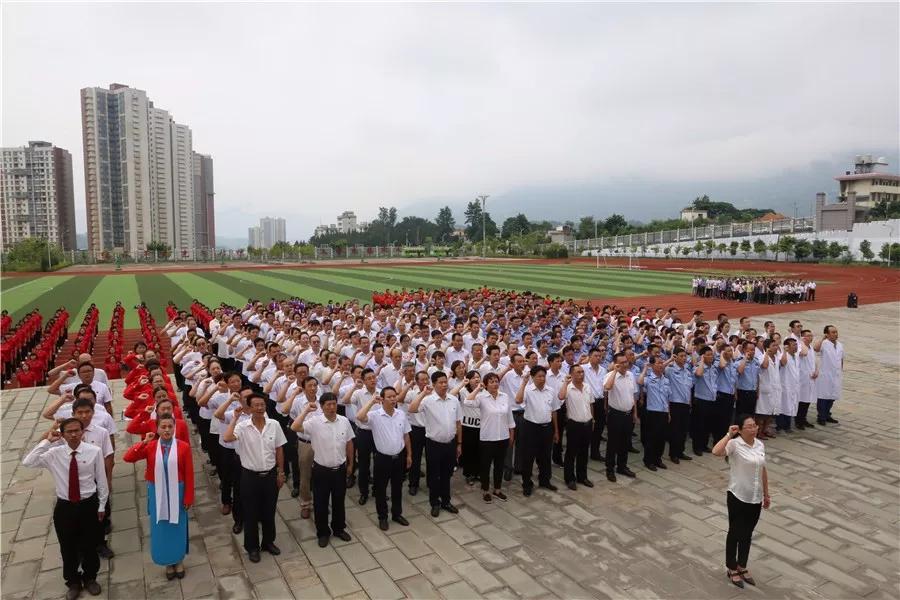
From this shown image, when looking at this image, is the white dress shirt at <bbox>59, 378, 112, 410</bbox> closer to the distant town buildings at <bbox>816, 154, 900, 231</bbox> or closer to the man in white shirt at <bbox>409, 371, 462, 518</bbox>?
the man in white shirt at <bbox>409, 371, 462, 518</bbox>

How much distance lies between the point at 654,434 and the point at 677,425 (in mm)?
506

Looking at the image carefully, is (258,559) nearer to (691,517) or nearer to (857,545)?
(691,517)

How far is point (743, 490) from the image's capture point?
490cm

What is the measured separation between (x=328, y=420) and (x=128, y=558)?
2233mm

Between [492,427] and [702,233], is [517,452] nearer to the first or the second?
[492,427]

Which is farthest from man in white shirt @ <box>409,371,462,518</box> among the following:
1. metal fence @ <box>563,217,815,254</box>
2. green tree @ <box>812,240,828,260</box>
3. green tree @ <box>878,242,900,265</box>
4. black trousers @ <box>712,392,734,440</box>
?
metal fence @ <box>563,217,815,254</box>

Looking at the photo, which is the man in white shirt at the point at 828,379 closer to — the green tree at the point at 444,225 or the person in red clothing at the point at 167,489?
the person in red clothing at the point at 167,489

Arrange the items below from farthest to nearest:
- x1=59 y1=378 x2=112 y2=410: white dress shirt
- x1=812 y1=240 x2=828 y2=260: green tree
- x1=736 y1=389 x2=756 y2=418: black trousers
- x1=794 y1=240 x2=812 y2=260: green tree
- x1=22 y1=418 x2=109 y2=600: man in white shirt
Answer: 1. x1=794 y1=240 x2=812 y2=260: green tree
2. x1=812 y1=240 x2=828 y2=260: green tree
3. x1=736 y1=389 x2=756 y2=418: black trousers
4. x1=59 y1=378 x2=112 y2=410: white dress shirt
5. x1=22 y1=418 x2=109 y2=600: man in white shirt

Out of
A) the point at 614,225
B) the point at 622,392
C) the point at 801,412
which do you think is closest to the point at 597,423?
the point at 622,392

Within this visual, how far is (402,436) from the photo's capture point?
5.89 meters

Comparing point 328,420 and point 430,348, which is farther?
point 430,348

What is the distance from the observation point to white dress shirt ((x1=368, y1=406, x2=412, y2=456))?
5.79 metres

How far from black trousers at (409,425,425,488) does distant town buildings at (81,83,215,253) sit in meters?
88.3

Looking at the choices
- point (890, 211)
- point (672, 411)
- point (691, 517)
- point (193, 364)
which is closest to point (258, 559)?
point (193, 364)
